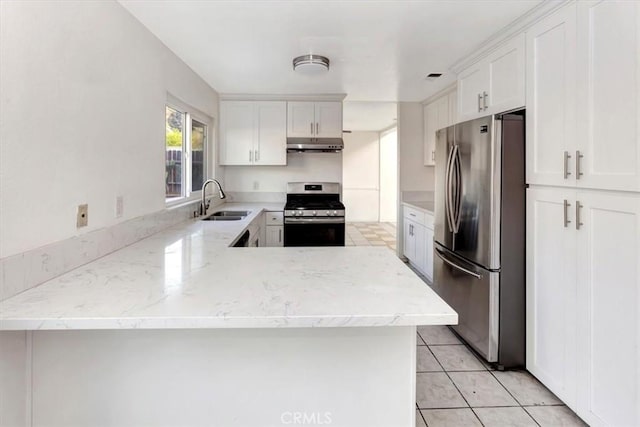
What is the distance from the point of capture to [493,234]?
229 cm

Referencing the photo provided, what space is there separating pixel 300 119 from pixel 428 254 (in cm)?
220

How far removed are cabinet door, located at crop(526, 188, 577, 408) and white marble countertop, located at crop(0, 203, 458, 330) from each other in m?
0.94

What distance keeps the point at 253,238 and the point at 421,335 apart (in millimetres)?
1653

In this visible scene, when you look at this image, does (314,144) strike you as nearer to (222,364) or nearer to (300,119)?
(300,119)

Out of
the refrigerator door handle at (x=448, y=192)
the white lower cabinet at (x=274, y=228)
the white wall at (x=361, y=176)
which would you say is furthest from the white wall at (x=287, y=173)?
the white wall at (x=361, y=176)

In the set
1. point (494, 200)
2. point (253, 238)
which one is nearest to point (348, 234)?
point (253, 238)

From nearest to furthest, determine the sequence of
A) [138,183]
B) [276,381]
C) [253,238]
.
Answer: [276,381], [138,183], [253,238]

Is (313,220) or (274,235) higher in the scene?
(313,220)

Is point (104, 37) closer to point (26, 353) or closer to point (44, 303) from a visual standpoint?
point (44, 303)

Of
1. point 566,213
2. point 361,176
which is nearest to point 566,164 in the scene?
point 566,213

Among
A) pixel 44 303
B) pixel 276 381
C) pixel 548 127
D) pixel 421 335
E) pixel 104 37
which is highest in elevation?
pixel 104 37

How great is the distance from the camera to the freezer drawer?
2.33 m

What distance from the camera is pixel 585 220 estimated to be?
1774mm

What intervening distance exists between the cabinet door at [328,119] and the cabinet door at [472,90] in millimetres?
1599
